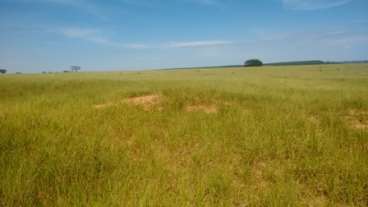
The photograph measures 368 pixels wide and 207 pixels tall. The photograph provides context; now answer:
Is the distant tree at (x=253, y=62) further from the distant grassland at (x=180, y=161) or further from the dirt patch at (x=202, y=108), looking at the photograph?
the distant grassland at (x=180, y=161)

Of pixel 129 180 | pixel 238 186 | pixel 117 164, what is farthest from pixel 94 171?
pixel 238 186

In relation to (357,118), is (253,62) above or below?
above

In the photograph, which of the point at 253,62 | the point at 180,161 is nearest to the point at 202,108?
the point at 180,161

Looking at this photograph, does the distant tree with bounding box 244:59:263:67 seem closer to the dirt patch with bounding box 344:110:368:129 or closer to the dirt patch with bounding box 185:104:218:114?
the dirt patch with bounding box 344:110:368:129

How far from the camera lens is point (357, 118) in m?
7.81

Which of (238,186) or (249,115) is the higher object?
(249,115)

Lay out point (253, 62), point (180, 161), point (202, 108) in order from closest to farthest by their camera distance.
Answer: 1. point (180, 161)
2. point (202, 108)
3. point (253, 62)

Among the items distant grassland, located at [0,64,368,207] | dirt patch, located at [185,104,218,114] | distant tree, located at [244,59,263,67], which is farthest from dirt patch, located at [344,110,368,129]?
distant tree, located at [244,59,263,67]

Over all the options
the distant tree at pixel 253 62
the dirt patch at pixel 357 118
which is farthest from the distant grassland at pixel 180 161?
the distant tree at pixel 253 62

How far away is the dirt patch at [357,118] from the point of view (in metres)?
7.02

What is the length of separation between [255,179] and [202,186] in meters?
1.06

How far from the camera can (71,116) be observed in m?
6.84

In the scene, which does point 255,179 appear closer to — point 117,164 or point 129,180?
point 129,180

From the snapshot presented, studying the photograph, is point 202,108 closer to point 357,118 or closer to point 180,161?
point 180,161
